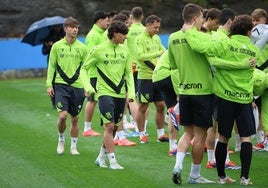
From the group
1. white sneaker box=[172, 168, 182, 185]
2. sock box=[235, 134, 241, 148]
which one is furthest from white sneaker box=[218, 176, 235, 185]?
sock box=[235, 134, 241, 148]

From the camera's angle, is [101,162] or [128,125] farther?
[128,125]

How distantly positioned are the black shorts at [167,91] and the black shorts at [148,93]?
1.05 m

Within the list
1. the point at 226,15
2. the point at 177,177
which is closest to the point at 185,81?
the point at 177,177

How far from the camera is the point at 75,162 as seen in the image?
12367 mm

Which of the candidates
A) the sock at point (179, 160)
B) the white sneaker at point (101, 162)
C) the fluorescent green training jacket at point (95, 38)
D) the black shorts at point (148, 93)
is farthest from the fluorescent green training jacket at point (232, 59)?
the fluorescent green training jacket at point (95, 38)

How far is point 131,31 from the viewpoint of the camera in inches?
632

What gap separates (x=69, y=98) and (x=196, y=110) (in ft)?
11.1

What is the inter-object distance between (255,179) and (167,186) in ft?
4.14

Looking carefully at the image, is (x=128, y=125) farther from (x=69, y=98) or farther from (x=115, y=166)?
(x=115, y=166)

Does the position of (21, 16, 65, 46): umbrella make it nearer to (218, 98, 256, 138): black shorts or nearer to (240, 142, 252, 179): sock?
(218, 98, 256, 138): black shorts

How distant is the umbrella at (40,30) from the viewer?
61.4 ft

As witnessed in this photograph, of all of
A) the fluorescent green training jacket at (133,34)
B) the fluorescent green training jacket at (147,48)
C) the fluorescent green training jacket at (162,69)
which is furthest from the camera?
the fluorescent green training jacket at (133,34)

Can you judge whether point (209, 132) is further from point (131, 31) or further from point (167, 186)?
point (131, 31)

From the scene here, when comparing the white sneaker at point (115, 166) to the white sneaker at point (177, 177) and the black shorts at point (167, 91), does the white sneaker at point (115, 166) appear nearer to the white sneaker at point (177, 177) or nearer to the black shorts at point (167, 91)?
the white sneaker at point (177, 177)
